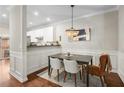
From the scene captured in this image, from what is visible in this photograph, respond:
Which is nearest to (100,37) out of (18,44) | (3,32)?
(18,44)

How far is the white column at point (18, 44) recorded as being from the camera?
2.65 m

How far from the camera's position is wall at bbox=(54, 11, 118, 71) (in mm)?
3508

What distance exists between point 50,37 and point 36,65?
267 centimetres

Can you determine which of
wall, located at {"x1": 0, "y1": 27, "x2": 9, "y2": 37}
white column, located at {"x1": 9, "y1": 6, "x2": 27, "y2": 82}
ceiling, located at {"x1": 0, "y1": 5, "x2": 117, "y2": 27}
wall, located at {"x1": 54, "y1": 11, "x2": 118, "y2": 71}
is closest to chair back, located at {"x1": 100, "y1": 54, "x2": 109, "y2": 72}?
wall, located at {"x1": 54, "y1": 11, "x2": 118, "y2": 71}

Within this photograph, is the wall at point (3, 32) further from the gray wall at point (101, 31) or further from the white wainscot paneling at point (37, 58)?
the gray wall at point (101, 31)

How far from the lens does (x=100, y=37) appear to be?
3898mm

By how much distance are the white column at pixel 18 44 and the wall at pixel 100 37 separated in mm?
2550

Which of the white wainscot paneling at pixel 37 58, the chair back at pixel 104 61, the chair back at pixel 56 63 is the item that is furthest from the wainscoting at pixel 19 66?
the chair back at pixel 104 61

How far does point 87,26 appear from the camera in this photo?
4.24 meters

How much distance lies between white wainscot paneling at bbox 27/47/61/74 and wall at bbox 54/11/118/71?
1341 mm

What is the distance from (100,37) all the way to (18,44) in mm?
2838

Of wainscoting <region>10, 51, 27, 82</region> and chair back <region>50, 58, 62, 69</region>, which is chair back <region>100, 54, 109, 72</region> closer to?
chair back <region>50, 58, 62, 69</region>
